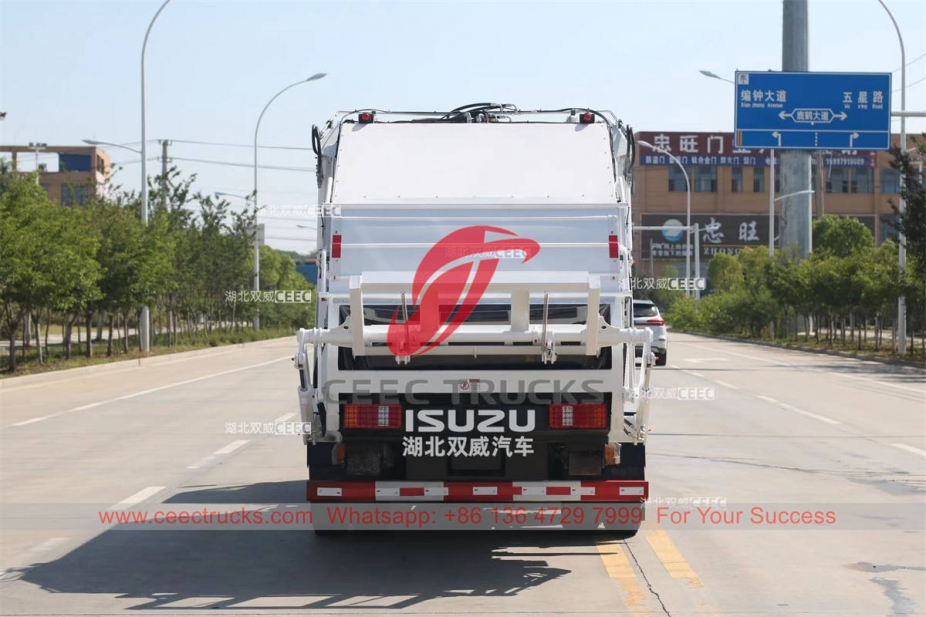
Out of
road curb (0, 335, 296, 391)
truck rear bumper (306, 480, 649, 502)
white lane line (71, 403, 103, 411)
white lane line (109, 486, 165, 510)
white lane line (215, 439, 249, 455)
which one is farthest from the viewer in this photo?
road curb (0, 335, 296, 391)

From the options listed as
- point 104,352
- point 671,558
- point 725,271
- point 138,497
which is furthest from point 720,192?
point 671,558

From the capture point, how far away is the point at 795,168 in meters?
57.3

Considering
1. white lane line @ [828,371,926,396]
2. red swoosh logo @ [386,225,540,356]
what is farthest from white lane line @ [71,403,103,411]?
white lane line @ [828,371,926,396]

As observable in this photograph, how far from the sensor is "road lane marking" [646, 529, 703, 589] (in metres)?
8.03

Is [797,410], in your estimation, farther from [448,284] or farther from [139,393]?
[448,284]

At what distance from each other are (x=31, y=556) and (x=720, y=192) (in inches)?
4442

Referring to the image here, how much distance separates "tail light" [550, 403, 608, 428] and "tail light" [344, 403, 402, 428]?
3.11 feet

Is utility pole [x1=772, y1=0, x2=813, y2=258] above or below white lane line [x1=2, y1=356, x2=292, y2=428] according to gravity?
above

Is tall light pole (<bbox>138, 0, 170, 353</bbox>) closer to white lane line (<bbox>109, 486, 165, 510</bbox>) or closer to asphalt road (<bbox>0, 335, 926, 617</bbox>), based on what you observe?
asphalt road (<bbox>0, 335, 926, 617</bbox>)

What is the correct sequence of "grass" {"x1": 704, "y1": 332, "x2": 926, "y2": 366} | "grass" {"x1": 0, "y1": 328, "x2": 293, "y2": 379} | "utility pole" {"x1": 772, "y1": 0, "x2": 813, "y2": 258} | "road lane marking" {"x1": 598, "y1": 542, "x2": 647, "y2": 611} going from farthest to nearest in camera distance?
"utility pole" {"x1": 772, "y1": 0, "x2": 813, "y2": 258}
"grass" {"x1": 704, "y1": 332, "x2": 926, "y2": 366}
"grass" {"x1": 0, "y1": 328, "x2": 293, "y2": 379}
"road lane marking" {"x1": 598, "y1": 542, "x2": 647, "y2": 611}

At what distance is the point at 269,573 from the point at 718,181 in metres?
113

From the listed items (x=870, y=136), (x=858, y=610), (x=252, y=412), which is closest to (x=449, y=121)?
(x=858, y=610)

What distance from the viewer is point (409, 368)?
8.23 m

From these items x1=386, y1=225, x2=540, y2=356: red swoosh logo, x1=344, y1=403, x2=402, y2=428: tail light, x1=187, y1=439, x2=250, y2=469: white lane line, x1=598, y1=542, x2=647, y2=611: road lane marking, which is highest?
x1=386, y1=225, x2=540, y2=356: red swoosh logo
